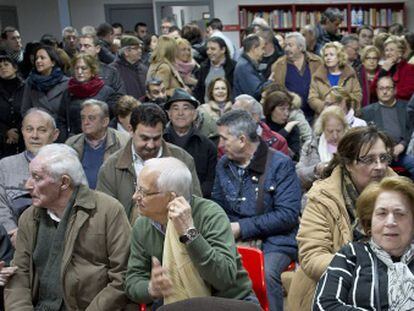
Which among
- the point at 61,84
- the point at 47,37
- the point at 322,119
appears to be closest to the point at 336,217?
the point at 322,119

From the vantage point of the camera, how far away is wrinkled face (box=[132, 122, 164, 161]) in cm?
339

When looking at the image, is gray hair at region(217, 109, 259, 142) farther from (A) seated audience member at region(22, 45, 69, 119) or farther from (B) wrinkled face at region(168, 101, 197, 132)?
(A) seated audience member at region(22, 45, 69, 119)

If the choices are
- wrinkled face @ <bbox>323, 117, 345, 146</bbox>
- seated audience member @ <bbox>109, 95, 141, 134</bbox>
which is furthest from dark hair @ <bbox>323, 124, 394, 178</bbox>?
seated audience member @ <bbox>109, 95, 141, 134</bbox>

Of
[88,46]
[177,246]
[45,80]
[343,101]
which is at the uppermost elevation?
[88,46]

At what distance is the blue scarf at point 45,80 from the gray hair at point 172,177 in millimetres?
2921

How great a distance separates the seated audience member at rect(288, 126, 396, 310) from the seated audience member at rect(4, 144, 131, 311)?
31.5 inches

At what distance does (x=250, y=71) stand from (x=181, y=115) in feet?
5.80

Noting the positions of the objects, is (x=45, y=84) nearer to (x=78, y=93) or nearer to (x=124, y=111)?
(x=78, y=93)

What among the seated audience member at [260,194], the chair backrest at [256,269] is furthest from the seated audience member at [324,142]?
the chair backrest at [256,269]

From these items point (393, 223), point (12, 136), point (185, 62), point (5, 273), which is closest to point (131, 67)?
point (185, 62)

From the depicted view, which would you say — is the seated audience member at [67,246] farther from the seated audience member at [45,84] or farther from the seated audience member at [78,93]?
the seated audience member at [45,84]

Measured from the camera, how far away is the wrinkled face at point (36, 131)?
368 centimetres

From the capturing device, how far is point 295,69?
601cm

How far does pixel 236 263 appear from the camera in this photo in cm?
240
